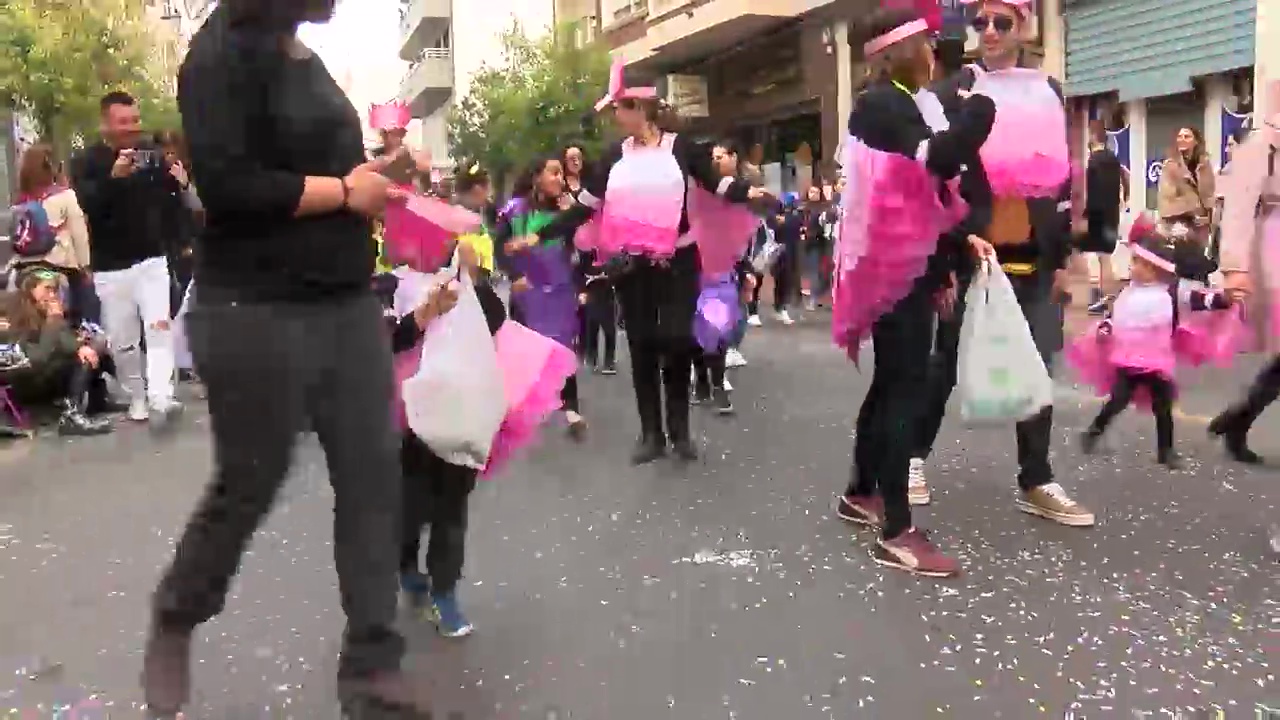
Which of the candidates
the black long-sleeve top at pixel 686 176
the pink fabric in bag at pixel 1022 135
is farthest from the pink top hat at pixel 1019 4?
the black long-sleeve top at pixel 686 176

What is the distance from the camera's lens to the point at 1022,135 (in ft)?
15.4

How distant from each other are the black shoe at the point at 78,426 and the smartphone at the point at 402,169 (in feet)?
17.4

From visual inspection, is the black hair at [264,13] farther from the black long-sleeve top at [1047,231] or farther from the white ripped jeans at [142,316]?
the white ripped jeans at [142,316]

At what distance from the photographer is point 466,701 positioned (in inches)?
135

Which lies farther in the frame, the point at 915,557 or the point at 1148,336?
the point at 1148,336

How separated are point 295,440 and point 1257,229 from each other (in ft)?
11.1

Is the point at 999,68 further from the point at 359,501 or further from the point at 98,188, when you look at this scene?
the point at 98,188

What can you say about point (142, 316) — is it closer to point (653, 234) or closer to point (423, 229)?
point (653, 234)

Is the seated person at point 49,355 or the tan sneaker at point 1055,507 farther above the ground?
the seated person at point 49,355

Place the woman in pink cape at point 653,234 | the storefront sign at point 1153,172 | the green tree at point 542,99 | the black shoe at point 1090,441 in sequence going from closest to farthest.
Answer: the woman in pink cape at point 653,234, the black shoe at point 1090,441, the storefront sign at point 1153,172, the green tree at point 542,99

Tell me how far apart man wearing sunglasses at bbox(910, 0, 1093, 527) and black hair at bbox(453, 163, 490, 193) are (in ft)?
5.81

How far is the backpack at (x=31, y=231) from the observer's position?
8.43 m

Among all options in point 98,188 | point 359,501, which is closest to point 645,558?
point 359,501

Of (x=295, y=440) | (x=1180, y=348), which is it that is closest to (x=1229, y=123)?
(x=1180, y=348)
